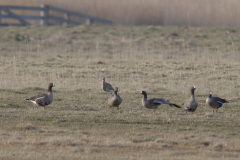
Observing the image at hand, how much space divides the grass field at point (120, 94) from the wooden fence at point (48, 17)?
17.8 ft

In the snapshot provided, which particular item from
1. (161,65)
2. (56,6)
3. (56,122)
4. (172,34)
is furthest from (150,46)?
(56,122)

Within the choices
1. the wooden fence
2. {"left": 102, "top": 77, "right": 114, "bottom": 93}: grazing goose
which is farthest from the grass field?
the wooden fence

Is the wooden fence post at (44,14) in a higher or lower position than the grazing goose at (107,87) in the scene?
higher

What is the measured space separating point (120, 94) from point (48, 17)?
107 ft

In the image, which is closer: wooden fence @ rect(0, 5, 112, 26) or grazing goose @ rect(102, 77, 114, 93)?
grazing goose @ rect(102, 77, 114, 93)

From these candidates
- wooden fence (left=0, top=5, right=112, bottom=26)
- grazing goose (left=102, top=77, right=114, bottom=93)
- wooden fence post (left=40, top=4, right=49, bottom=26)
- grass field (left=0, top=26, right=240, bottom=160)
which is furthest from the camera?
wooden fence (left=0, top=5, right=112, bottom=26)

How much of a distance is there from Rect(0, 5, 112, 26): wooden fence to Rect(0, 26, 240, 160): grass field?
17.8ft

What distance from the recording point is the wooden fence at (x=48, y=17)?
47062 millimetres

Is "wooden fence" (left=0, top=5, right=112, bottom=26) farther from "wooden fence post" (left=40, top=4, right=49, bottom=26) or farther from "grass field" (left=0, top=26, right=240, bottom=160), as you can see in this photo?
"grass field" (left=0, top=26, right=240, bottom=160)

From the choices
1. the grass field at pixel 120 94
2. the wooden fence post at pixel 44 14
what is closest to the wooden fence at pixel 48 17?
the wooden fence post at pixel 44 14

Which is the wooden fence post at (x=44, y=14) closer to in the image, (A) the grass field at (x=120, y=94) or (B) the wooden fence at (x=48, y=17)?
(B) the wooden fence at (x=48, y=17)

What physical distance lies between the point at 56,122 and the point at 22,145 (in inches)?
111

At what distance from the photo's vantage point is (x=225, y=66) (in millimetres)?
25906

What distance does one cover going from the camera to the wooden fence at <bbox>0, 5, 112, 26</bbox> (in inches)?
1853
